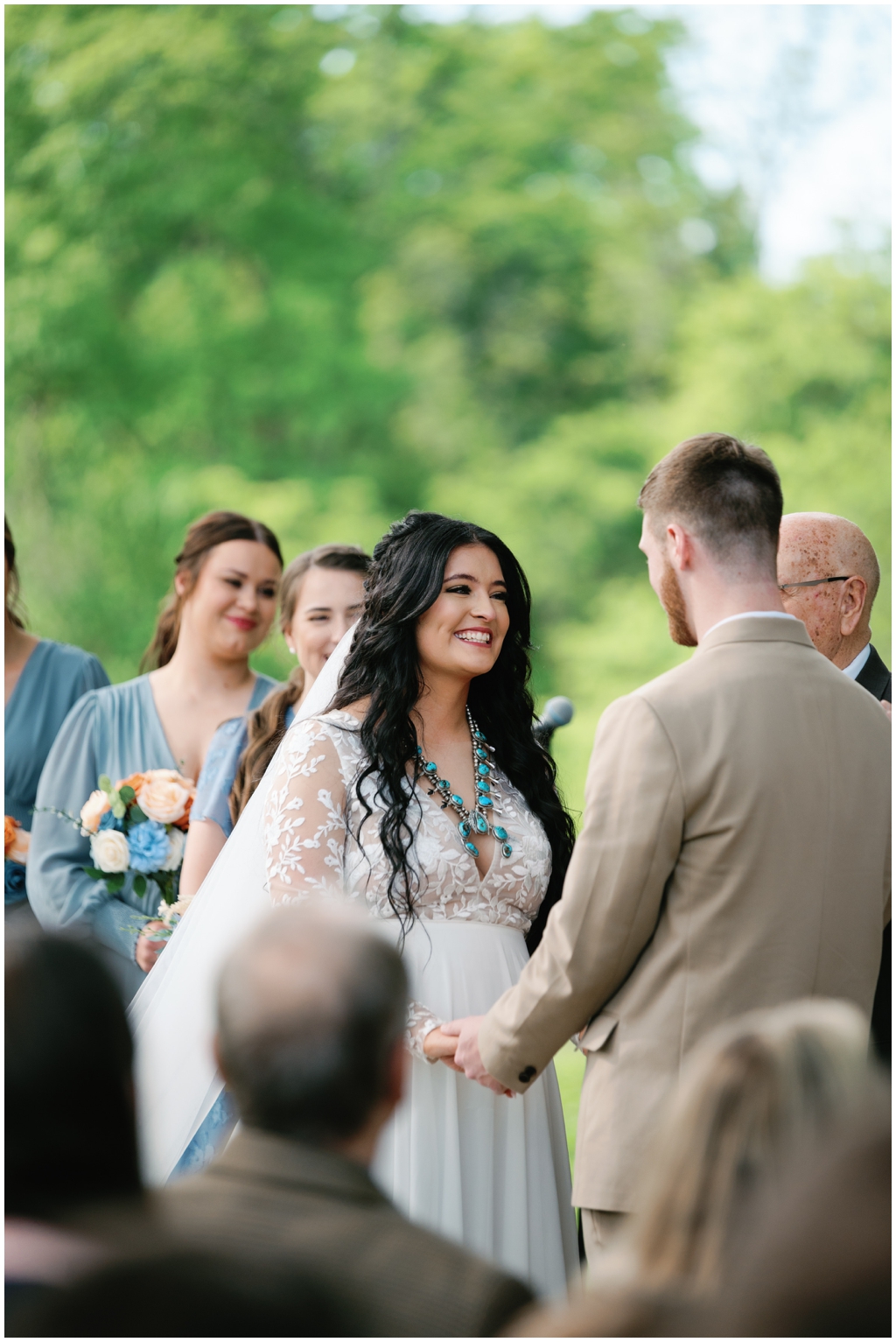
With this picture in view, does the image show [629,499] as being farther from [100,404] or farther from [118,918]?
[118,918]

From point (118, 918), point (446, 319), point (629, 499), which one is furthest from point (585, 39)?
point (118, 918)

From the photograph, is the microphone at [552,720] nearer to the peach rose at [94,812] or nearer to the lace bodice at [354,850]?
the lace bodice at [354,850]

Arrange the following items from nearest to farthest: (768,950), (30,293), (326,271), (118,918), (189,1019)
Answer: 1. (768,950)
2. (189,1019)
3. (118,918)
4. (30,293)
5. (326,271)

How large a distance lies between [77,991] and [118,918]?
2.71 metres

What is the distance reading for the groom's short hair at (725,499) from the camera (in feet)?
8.54

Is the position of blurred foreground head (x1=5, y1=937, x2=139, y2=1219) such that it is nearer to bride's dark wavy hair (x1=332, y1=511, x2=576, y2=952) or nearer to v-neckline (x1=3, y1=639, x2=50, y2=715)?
bride's dark wavy hair (x1=332, y1=511, x2=576, y2=952)

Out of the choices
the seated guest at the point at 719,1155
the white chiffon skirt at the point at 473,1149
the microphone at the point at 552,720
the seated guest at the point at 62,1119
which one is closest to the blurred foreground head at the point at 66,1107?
the seated guest at the point at 62,1119

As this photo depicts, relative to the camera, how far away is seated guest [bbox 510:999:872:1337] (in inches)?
52.9

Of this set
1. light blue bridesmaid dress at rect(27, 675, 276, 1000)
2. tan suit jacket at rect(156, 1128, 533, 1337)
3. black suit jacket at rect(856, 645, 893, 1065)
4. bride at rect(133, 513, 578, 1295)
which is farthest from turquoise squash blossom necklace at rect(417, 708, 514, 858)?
tan suit jacket at rect(156, 1128, 533, 1337)

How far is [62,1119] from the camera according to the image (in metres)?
1.64

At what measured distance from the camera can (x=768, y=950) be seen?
7.94 feet

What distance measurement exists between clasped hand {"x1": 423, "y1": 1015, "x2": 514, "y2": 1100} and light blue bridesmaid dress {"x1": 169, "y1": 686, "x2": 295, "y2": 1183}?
Result: 795mm

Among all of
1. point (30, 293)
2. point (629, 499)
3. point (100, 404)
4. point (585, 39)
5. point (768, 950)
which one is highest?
point (585, 39)

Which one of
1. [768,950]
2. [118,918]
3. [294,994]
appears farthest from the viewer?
[118,918]
